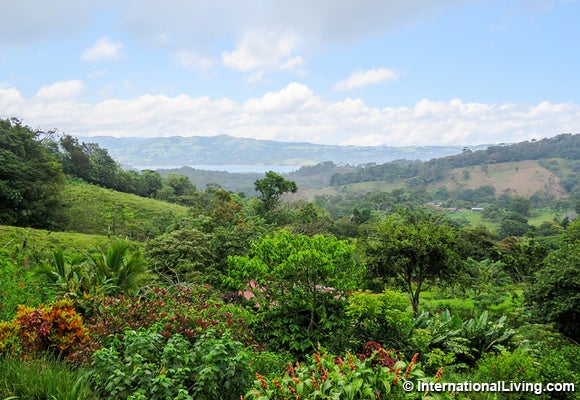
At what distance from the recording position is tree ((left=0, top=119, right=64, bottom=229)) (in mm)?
19359

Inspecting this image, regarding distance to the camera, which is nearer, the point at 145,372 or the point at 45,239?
the point at 145,372

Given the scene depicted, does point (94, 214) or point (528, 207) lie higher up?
point (94, 214)

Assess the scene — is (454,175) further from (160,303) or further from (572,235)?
(160,303)

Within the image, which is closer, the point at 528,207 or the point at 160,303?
the point at 160,303

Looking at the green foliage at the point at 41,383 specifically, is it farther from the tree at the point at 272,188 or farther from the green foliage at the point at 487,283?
the tree at the point at 272,188

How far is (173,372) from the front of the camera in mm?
3627

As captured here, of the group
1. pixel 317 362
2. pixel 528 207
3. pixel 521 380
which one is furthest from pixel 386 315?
pixel 528 207

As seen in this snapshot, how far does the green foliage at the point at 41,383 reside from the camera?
3.47 meters

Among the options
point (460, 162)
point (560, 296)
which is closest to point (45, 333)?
point (560, 296)

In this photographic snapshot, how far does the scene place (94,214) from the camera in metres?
25.0

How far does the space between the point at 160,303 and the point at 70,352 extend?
1345 millimetres

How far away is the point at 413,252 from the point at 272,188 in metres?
19.8

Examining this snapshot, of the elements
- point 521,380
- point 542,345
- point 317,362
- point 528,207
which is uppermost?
point 317,362

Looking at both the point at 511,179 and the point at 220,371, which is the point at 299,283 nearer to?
the point at 220,371
